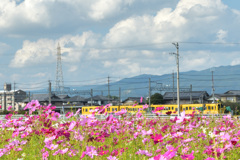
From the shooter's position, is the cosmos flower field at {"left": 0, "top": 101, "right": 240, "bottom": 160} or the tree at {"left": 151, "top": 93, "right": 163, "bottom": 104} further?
the tree at {"left": 151, "top": 93, "right": 163, "bottom": 104}

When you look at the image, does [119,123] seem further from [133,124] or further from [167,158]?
[167,158]

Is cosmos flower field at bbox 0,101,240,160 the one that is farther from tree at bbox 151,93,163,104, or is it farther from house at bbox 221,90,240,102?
house at bbox 221,90,240,102

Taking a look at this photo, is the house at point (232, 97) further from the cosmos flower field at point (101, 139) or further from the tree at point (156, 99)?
the cosmos flower field at point (101, 139)

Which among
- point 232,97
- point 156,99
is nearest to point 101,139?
point 156,99

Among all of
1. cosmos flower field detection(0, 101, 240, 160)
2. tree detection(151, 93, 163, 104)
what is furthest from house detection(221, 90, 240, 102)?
cosmos flower field detection(0, 101, 240, 160)

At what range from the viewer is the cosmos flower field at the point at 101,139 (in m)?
2.64

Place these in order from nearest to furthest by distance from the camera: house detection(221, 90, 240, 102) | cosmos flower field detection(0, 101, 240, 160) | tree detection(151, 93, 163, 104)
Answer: cosmos flower field detection(0, 101, 240, 160) → tree detection(151, 93, 163, 104) → house detection(221, 90, 240, 102)

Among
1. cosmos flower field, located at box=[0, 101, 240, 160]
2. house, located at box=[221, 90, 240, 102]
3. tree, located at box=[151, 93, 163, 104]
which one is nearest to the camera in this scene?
cosmos flower field, located at box=[0, 101, 240, 160]

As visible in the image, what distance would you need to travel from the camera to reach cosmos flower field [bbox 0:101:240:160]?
2.64 metres

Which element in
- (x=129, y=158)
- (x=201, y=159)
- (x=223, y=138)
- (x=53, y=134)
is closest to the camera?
(x=223, y=138)

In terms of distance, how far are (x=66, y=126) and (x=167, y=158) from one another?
59.1 inches

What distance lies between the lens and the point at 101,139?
3.43 m

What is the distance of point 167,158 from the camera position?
1842 mm

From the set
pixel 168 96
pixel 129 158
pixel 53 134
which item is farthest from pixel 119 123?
pixel 168 96
